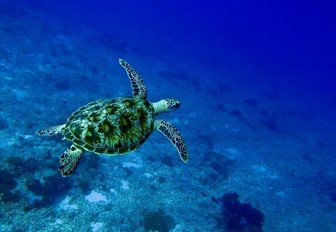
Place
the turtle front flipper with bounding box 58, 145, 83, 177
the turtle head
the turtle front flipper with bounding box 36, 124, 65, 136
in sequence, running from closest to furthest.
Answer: the turtle front flipper with bounding box 58, 145, 83, 177, the turtle front flipper with bounding box 36, 124, 65, 136, the turtle head

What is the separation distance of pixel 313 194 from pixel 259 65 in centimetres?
4488

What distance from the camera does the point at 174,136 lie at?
7.21m

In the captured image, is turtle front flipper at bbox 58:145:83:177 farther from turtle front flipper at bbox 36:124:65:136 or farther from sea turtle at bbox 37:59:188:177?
turtle front flipper at bbox 36:124:65:136

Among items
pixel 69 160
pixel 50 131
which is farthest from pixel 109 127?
pixel 50 131

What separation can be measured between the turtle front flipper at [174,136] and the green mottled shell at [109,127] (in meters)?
0.95

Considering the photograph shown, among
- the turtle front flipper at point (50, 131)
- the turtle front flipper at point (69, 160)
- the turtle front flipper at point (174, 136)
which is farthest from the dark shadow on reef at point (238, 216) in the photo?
the turtle front flipper at point (50, 131)

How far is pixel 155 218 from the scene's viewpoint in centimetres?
1087

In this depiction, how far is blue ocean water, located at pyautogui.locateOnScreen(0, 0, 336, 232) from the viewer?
34.7 feet

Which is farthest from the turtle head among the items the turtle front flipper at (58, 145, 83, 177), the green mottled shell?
the turtle front flipper at (58, 145, 83, 177)

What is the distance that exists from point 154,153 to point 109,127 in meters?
9.58

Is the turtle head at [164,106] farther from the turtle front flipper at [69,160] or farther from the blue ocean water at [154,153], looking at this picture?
the blue ocean water at [154,153]

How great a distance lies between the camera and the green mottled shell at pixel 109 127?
19.2 feet

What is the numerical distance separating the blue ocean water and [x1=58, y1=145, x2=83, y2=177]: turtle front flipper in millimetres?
5008

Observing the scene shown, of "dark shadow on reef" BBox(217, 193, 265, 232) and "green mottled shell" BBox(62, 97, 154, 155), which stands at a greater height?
"green mottled shell" BBox(62, 97, 154, 155)
